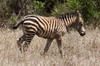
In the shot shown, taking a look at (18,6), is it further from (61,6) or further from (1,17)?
(61,6)

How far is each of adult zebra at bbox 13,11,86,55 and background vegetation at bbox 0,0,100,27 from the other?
498 cm

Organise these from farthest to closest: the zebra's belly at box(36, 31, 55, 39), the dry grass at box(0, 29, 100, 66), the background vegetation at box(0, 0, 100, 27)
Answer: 1. the background vegetation at box(0, 0, 100, 27)
2. the zebra's belly at box(36, 31, 55, 39)
3. the dry grass at box(0, 29, 100, 66)

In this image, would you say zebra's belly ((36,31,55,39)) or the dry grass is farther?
zebra's belly ((36,31,55,39))

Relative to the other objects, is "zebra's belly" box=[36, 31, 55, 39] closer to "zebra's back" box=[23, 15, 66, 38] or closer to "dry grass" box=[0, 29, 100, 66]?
"zebra's back" box=[23, 15, 66, 38]

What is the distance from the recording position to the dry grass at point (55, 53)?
326 inches

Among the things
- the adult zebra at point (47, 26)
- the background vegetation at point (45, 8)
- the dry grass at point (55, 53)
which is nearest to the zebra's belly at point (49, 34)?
the adult zebra at point (47, 26)

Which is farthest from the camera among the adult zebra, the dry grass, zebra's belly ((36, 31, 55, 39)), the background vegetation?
the background vegetation

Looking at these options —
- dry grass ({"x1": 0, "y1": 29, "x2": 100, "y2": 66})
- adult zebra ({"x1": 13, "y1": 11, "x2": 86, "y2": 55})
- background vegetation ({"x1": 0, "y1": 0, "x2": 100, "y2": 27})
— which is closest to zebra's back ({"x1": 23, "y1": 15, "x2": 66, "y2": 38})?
adult zebra ({"x1": 13, "y1": 11, "x2": 86, "y2": 55})

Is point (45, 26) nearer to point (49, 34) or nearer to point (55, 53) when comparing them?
point (49, 34)

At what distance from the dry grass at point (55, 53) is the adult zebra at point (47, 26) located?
322 millimetres

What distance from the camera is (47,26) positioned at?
34.7 ft

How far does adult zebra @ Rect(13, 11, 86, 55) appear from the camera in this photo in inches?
397

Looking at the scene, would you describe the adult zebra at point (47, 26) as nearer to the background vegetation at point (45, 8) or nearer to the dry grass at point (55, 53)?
the dry grass at point (55, 53)

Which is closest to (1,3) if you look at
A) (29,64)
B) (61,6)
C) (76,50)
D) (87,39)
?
(61,6)
